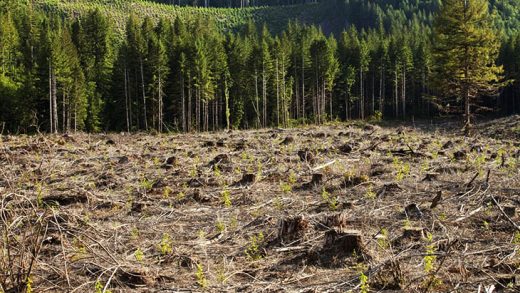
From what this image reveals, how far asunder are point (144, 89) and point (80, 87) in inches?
271

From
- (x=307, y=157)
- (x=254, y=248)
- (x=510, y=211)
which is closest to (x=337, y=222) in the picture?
(x=254, y=248)

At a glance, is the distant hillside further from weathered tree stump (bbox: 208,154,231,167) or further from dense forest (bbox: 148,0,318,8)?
weathered tree stump (bbox: 208,154,231,167)

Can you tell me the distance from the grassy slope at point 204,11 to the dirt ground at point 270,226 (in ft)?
312

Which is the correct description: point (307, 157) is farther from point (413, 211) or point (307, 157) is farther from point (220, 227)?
point (220, 227)

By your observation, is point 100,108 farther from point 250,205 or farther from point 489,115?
point 489,115

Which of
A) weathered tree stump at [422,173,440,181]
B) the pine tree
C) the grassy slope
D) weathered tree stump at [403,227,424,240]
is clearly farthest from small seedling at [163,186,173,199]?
the grassy slope

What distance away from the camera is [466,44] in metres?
22.7

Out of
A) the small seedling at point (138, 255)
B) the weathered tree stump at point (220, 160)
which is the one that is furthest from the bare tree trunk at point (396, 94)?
the small seedling at point (138, 255)

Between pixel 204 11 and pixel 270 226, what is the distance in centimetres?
13828

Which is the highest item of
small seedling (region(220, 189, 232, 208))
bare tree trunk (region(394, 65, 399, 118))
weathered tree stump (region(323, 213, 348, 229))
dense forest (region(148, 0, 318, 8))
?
dense forest (region(148, 0, 318, 8))

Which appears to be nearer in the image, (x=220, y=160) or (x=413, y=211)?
(x=413, y=211)

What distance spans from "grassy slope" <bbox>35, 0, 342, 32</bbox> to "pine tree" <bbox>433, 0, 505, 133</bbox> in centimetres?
8223

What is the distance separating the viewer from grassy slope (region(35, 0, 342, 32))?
104 m

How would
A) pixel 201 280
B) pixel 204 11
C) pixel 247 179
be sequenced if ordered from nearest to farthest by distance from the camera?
pixel 201 280, pixel 247 179, pixel 204 11
